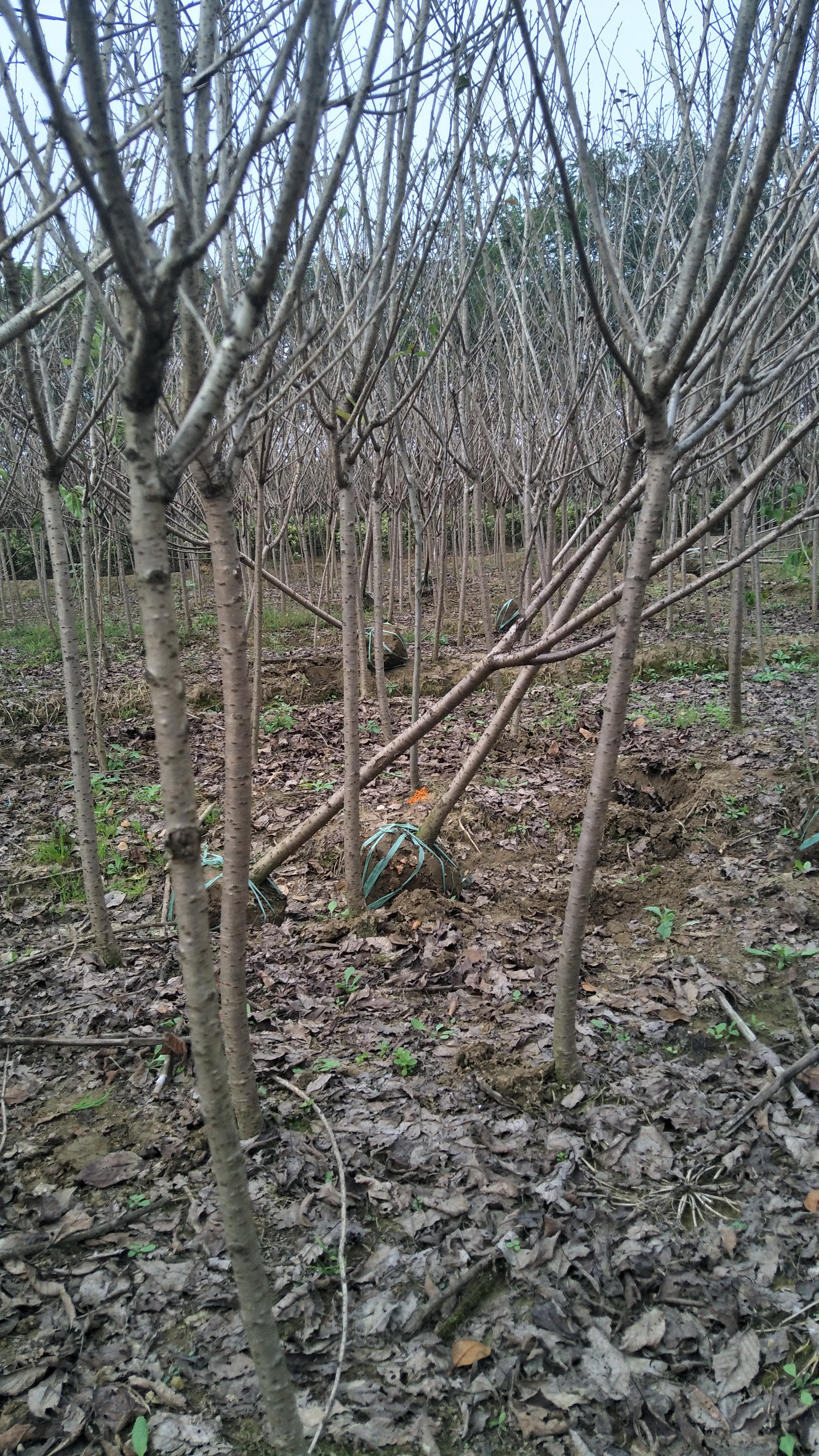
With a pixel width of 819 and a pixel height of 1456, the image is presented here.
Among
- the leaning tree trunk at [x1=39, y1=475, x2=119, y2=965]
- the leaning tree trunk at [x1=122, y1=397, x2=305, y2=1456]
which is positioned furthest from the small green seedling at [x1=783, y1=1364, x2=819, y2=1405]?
the leaning tree trunk at [x1=39, y1=475, x2=119, y2=965]

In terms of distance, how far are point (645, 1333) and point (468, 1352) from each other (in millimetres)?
401

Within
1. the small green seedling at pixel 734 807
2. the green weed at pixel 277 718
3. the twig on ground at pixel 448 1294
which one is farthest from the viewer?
the green weed at pixel 277 718

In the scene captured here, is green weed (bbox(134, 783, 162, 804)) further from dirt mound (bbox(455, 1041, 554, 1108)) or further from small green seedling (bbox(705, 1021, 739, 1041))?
small green seedling (bbox(705, 1021, 739, 1041))

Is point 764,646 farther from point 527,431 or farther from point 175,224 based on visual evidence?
point 175,224

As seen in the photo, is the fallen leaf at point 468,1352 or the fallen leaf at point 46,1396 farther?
the fallen leaf at point 468,1352

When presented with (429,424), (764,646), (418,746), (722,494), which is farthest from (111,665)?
(722,494)

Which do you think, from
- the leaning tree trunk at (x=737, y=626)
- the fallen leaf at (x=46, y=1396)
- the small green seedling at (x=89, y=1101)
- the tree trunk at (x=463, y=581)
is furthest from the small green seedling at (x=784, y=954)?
the tree trunk at (x=463, y=581)

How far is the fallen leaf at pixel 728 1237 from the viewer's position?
1922 millimetres

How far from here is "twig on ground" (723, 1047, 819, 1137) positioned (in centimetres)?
225

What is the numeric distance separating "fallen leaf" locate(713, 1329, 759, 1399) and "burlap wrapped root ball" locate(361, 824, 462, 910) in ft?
7.15

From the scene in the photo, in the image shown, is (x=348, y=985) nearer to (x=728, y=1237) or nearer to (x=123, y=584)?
(x=728, y=1237)

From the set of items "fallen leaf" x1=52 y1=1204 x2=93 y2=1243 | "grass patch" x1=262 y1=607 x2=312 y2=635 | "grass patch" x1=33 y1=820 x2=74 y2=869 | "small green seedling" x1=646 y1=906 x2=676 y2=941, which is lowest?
"fallen leaf" x1=52 y1=1204 x2=93 y2=1243

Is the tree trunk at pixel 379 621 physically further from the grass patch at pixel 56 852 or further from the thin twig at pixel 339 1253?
the thin twig at pixel 339 1253

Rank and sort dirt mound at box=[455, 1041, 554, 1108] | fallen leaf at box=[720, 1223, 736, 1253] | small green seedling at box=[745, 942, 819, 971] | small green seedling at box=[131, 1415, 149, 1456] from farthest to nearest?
1. small green seedling at box=[745, 942, 819, 971]
2. dirt mound at box=[455, 1041, 554, 1108]
3. fallen leaf at box=[720, 1223, 736, 1253]
4. small green seedling at box=[131, 1415, 149, 1456]
